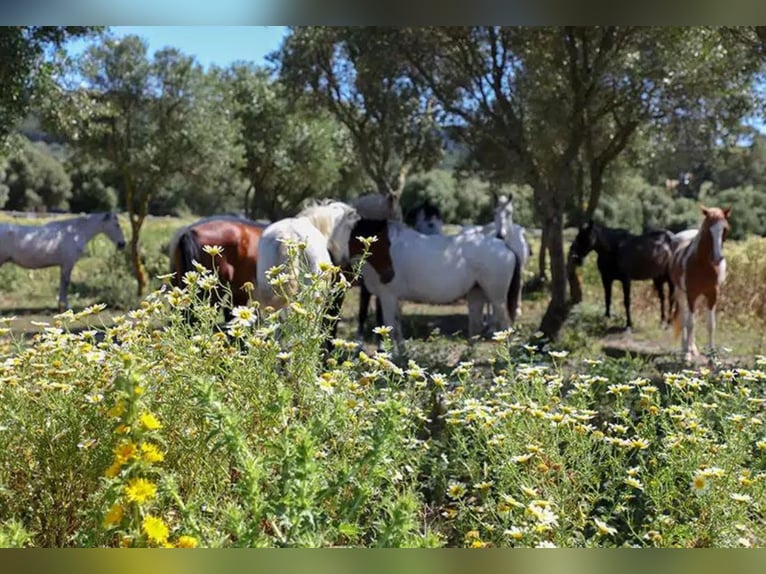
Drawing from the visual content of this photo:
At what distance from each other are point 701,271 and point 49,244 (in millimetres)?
9779

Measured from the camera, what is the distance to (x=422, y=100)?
12.6 metres

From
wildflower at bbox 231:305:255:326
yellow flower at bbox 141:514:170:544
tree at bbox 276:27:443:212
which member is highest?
tree at bbox 276:27:443:212

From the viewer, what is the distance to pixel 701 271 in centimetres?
720

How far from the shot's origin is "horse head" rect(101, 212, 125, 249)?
1213cm

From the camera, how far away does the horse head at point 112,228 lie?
478 inches

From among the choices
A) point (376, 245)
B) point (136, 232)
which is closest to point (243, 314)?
point (376, 245)

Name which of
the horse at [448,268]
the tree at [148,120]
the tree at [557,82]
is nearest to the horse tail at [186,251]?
the horse at [448,268]

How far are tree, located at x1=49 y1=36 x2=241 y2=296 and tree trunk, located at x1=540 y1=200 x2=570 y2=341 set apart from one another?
7.80m

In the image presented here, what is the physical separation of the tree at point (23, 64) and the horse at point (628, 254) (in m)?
7.32

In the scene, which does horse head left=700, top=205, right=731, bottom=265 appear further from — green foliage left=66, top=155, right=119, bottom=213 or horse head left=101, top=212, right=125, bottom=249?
green foliage left=66, top=155, right=119, bottom=213

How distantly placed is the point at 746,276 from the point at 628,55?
16.3 feet

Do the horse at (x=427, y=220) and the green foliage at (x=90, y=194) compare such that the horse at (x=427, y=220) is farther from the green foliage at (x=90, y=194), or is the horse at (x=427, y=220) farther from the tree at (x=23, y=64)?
the green foliage at (x=90, y=194)

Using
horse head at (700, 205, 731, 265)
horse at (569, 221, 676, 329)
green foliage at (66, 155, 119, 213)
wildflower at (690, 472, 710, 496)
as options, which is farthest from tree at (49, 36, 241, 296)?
wildflower at (690, 472, 710, 496)

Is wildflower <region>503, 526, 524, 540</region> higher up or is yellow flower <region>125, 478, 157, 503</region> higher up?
yellow flower <region>125, 478, 157, 503</region>
